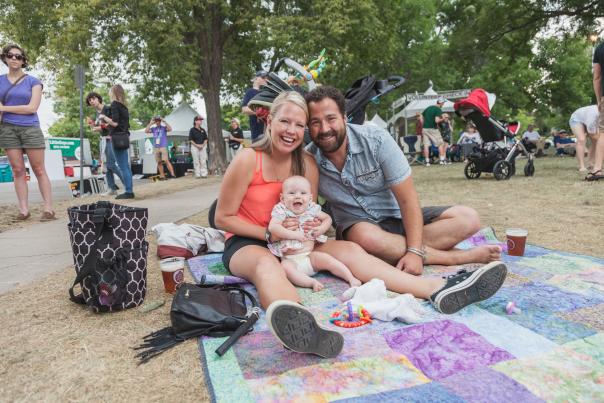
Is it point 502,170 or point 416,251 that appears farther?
point 502,170

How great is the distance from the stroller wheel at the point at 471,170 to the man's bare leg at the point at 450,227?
21.1 feet

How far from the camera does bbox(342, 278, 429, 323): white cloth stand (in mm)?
2053

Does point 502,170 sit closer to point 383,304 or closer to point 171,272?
point 383,304

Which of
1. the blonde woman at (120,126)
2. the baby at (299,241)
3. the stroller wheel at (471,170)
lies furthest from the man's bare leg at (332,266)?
the stroller wheel at (471,170)

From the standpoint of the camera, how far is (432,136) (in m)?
14.5

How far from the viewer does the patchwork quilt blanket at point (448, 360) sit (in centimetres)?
148

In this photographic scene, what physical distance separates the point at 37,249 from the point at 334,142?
9.96 ft

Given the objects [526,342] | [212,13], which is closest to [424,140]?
[212,13]

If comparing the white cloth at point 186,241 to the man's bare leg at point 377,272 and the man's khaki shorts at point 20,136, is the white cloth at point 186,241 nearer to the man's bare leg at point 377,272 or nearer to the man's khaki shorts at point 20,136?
the man's bare leg at point 377,272

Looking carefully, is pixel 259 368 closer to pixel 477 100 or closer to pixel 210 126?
pixel 477 100

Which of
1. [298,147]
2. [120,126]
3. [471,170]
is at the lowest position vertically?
[471,170]

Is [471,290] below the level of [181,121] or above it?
below

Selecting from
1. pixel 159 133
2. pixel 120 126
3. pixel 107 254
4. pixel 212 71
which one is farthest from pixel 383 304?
pixel 212 71

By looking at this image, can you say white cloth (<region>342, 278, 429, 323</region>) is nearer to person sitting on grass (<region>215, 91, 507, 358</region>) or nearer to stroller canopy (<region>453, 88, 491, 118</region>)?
person sitting on grass (<region>215, 91, 507, 358</region>)
